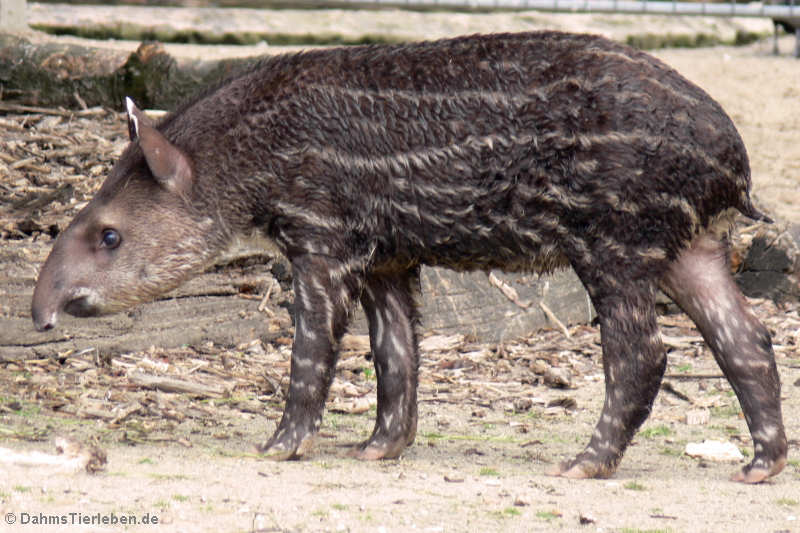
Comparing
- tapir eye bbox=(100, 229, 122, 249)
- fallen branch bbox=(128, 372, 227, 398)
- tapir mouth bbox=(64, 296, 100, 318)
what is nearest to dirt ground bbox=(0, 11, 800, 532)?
fallen branch bbox=(128, 372, 227, 398)

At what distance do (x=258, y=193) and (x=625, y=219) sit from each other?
157 centimetres

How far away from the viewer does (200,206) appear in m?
5.98

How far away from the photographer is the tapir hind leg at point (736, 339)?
5.61 meters

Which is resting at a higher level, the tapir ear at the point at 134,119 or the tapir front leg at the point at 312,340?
the tapir ear at the point at 134,119

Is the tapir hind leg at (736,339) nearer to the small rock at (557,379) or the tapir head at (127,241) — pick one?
the small rock at (557,379)

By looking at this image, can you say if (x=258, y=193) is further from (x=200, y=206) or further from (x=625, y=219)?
(x=625, y=219)

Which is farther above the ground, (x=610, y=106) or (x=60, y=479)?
(x=610, y=106)

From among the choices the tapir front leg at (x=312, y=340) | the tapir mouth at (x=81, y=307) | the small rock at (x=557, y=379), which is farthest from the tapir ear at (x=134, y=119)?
the small rock at (x=557, y=379)

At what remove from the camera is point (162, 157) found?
231 inches

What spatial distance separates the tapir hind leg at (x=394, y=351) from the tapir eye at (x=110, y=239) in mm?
1139

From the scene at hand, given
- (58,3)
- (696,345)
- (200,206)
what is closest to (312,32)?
(58,3)

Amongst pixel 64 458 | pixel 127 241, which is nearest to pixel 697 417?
pixel 127 241

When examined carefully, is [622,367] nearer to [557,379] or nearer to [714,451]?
[714,451]

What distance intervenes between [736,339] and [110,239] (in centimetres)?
276
